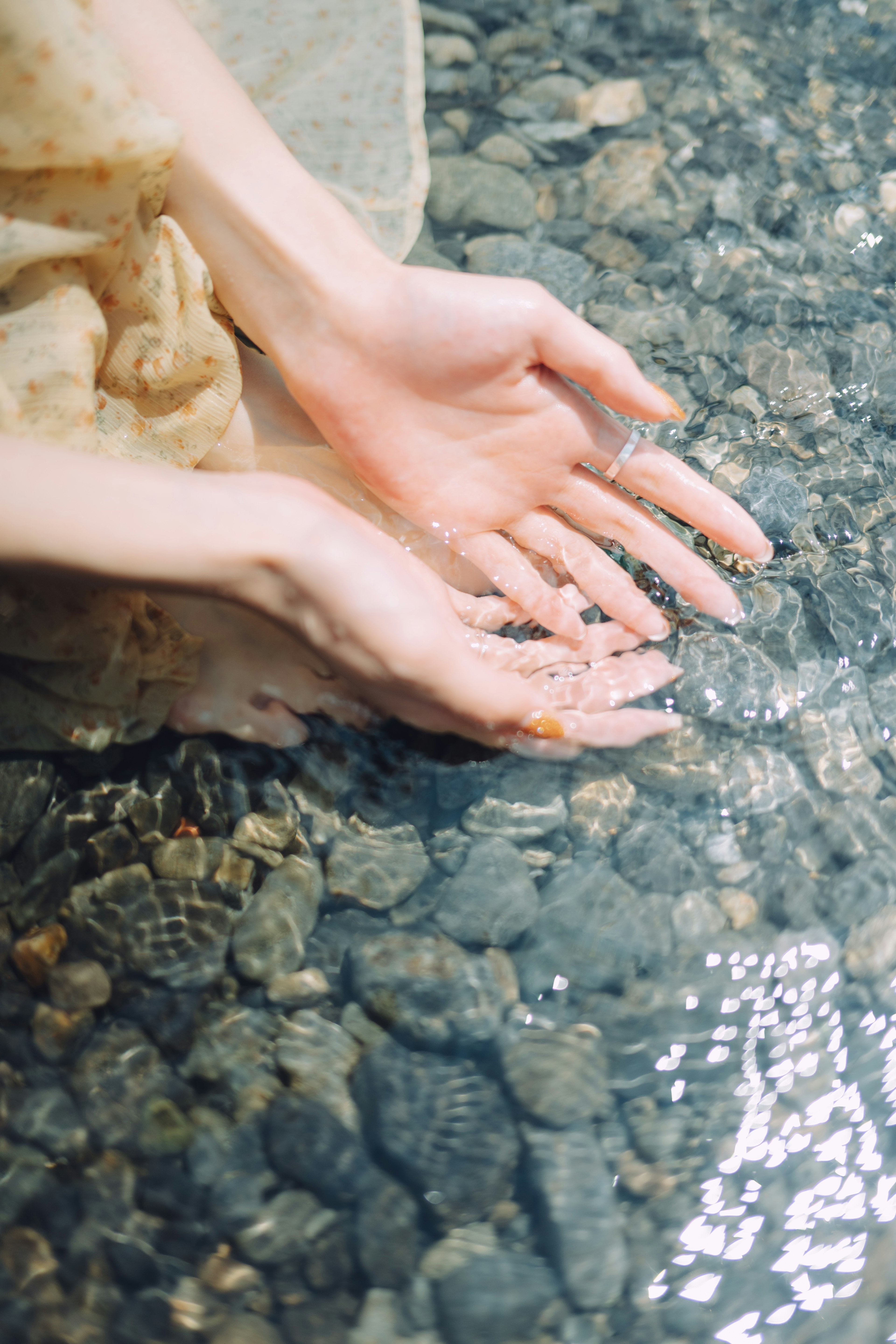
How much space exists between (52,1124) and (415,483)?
152cm

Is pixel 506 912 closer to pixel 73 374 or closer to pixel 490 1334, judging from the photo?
pixel 490 1334

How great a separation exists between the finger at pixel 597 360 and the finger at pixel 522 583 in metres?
→ 0.43

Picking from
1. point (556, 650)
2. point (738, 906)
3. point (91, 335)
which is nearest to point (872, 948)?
point (738, 906)

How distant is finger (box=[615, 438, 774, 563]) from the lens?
1884 mm

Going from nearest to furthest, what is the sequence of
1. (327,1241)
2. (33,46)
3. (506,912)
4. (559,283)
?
(33,46) → (327,1241) → (506,912) → (559,283)

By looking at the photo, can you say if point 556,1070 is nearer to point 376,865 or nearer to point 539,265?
point 376,865

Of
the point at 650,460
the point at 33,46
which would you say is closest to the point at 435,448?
the point at 650,460

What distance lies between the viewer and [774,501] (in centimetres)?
223

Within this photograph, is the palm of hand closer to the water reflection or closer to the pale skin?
the pale skin

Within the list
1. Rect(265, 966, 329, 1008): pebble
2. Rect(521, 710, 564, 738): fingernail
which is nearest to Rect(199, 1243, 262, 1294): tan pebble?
Rect(265, 966, 329, 1008): pebble

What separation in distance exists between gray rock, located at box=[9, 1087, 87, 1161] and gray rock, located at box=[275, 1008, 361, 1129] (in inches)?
15.2

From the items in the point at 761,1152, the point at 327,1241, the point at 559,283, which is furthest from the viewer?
the point at 559,283

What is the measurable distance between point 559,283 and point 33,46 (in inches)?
68.3

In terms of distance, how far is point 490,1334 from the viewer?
1431 millimetres
